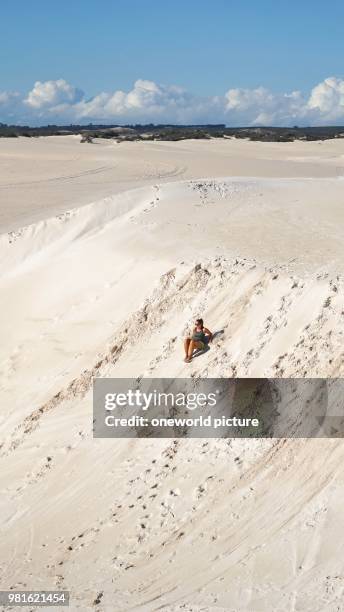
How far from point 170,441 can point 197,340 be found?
5.05 ft

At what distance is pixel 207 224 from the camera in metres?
14.2

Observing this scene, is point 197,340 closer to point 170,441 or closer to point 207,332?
point 207,332

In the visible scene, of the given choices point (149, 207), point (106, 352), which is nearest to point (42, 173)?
point (149, 207)

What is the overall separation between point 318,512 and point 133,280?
6017 millimetres

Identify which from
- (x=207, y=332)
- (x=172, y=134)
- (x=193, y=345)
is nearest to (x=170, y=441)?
(x=193, y=345)

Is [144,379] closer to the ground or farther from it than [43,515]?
farther from it

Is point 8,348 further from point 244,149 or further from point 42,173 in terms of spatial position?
point 244,149

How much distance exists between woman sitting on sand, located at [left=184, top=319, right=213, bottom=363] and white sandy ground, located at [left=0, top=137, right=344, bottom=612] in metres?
0.15

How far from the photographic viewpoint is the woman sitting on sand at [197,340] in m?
9.43

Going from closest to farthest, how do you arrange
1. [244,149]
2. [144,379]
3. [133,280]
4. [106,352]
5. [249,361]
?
[249,361] < [144,379] < [106,352] < [133,280] < [244,149]

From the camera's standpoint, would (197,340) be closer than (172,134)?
Yes

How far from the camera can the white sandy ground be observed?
6.94m

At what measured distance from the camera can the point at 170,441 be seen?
8.66 metres

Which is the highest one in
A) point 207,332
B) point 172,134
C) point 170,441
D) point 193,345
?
point 172,134
